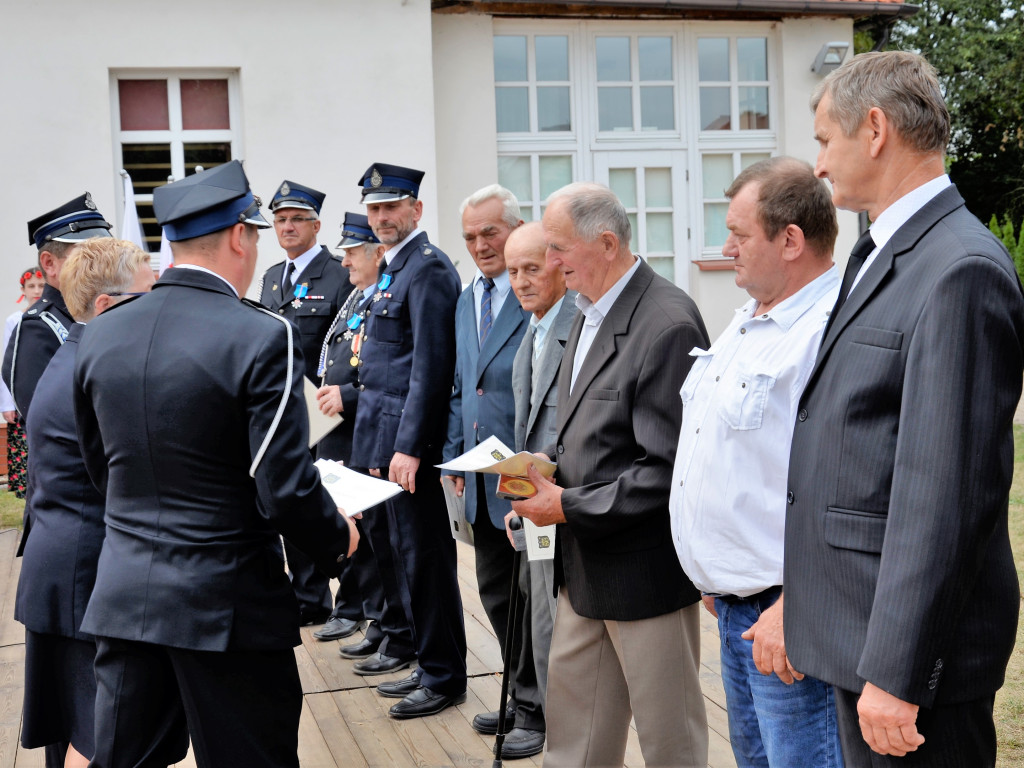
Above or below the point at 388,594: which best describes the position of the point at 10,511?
below

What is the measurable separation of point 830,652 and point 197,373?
1.50 m

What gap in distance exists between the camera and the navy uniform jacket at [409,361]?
4.23 m

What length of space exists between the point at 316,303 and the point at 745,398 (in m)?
3.65

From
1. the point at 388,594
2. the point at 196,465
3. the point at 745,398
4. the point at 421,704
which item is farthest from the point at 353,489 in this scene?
the point at 388,594

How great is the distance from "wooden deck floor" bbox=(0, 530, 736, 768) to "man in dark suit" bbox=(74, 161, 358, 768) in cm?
127

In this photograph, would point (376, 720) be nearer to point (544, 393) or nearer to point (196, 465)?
point (544, 393)

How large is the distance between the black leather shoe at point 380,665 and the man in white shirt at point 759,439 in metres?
2.53

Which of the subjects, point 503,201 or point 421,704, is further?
point 421,704

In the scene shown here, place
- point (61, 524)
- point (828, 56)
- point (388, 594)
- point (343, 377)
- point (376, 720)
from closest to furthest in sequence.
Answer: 1. point (61, 524)
2. point (376, 720)
3. point (388, 594)
4. point (343, 377)
5. point (828, 56)

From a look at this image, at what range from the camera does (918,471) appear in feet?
5.26

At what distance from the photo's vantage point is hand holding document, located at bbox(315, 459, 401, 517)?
111 inches

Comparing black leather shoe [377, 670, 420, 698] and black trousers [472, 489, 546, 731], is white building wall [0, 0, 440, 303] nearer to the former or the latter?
black leather shoe [377, 670, 420, 698]

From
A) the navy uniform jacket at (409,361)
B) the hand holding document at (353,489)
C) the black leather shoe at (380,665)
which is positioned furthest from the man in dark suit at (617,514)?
the black leather shoe at (380,665)

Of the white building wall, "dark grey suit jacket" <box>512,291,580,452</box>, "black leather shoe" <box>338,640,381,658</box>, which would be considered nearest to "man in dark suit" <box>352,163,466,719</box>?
"black leather shoe" <box>338,640,381,658</box>
